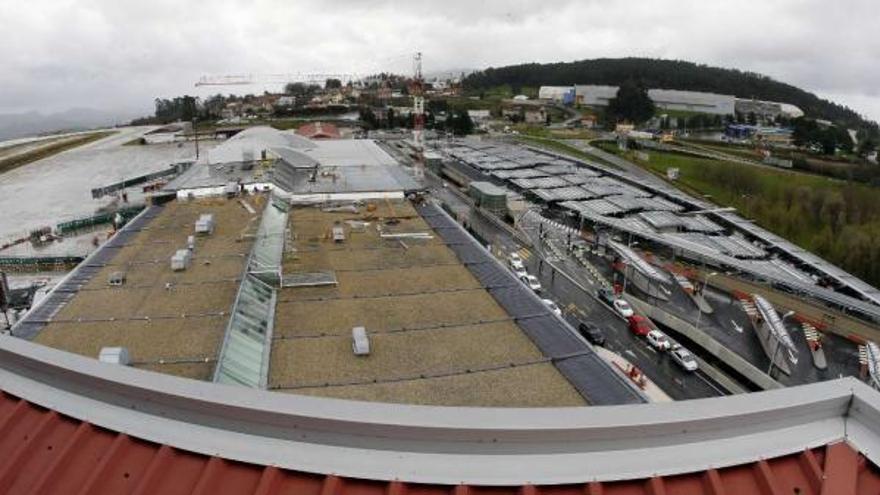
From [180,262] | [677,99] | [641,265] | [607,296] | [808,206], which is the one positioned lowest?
[607,296]

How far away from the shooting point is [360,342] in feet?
27.5

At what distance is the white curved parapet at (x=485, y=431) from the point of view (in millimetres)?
2529

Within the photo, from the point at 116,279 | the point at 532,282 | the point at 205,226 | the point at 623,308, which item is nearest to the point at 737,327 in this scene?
the point at 623,308

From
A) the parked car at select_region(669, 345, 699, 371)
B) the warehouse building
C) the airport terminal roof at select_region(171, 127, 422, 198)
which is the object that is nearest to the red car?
the parked car at select_region(669, 345, 699, 371)

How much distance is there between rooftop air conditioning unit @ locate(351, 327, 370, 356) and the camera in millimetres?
8289

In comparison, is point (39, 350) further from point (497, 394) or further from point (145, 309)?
point (145, 309)

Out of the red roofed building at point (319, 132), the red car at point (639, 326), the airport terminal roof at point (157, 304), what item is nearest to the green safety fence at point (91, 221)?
the airport terminal roof at point (157, 304)

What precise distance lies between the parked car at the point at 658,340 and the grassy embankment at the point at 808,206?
1133cm

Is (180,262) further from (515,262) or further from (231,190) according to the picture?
(515,262)

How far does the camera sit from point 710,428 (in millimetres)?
2676

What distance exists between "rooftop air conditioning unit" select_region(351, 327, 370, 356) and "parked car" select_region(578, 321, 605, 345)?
→ 8628 millimetres

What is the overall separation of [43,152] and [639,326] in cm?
5686

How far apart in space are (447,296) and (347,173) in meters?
14.1

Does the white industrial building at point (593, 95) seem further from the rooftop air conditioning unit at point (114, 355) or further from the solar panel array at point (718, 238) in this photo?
the rooftop air conditioning unit at point (114, 355)
